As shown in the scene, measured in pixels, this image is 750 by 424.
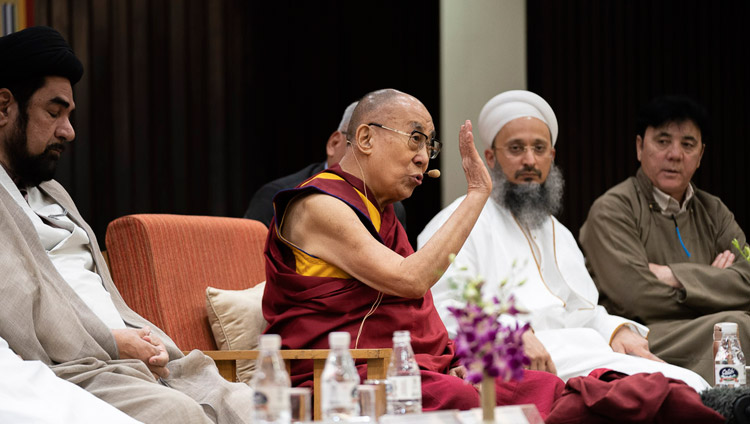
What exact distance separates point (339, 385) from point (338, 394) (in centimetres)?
2

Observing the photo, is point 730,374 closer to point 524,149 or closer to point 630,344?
point 630,344

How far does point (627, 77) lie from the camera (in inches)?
250

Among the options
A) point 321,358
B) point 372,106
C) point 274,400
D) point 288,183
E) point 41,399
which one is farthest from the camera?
point 288,183

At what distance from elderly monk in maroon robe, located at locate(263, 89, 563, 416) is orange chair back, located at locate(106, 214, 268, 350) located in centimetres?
32

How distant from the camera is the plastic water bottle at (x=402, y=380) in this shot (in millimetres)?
1988

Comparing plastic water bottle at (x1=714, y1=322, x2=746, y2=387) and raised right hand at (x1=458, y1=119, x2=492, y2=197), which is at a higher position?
raised right hand at (x1=458, y1=119, x2=492, y2=197)

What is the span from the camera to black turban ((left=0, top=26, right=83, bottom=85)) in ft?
9.29

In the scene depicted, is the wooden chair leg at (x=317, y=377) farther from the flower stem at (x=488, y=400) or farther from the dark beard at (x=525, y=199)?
the dark beard at (x=525, y=199)

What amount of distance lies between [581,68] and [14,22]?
3547 millimetres

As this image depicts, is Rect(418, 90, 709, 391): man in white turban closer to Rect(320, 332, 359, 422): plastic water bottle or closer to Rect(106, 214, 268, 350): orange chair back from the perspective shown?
Rect(106, 214, 268, 350): orange chair back

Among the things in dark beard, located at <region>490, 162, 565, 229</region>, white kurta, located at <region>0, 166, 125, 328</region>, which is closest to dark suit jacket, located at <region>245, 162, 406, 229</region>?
dark beard, located at <region>490, 162, 565, 229</region>

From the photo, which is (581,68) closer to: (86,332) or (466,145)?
(466,145)

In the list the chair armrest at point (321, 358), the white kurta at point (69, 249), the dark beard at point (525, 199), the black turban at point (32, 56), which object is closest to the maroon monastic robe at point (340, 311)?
the chair armrest at point (321, 358)

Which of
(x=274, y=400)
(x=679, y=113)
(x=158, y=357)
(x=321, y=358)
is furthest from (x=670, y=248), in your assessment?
(x=274, y=400)
